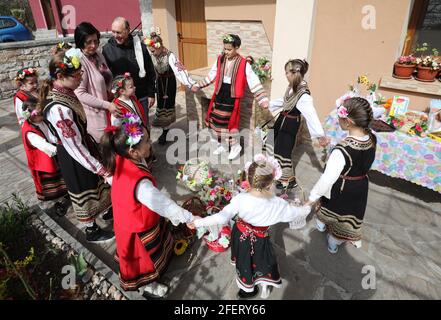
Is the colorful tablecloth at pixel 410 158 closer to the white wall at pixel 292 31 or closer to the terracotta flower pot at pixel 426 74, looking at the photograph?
the terracotta flower pot at pixel 426 74

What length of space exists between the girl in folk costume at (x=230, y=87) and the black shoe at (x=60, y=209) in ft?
8.38

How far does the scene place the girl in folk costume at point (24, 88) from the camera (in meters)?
3.06

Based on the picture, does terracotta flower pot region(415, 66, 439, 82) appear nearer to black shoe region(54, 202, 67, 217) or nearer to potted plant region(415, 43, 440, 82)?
potted plant region(415, 43, 440, 82)

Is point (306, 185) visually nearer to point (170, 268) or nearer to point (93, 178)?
point (170, 268)

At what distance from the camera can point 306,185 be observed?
4195 millimetres

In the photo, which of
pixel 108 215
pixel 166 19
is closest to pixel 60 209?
pixel 108 215

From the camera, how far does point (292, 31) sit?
4.60m

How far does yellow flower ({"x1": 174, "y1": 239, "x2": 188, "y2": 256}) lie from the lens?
2938 mm

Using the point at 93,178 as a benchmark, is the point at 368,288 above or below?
below

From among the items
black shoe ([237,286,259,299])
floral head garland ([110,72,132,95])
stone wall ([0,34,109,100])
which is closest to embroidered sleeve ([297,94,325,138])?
black shoe ([237,286,259,299])

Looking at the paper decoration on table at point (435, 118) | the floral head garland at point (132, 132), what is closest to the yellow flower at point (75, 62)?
the floral head garland at point (132, 132)

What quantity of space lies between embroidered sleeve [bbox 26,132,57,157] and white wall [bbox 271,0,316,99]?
386 centimetres
